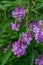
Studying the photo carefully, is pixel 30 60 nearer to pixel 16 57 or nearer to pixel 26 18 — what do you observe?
pixel 16 57

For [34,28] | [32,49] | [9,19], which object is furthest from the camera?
[9,19]

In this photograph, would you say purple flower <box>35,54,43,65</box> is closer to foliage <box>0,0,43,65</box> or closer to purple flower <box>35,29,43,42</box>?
foliage <box>0,0,43,65</box>

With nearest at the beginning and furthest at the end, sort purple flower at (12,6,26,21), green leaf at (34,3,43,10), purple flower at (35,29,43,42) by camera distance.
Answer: purple flower at (35,29,43,42) → purple flower at (12,6,26,21) → green leaf at (34,3,43,10)

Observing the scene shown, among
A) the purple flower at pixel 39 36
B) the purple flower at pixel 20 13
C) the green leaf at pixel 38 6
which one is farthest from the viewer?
the green leaf at pixel 38 6

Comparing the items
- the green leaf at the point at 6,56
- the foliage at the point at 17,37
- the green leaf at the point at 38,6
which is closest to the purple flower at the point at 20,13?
the foliage at the point at 17,37

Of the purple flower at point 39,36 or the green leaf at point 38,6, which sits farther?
the green leaf at point 38,6

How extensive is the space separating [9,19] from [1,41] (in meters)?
0.46

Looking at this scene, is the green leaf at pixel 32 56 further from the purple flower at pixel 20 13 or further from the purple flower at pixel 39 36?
the purple flower at pixel 20 13

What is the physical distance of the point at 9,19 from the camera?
9.89 ft

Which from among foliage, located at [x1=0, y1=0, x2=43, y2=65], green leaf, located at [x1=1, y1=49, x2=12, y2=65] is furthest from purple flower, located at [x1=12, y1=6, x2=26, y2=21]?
green leaf, located at [x1=1, y1=49, x2=12, y2=65]

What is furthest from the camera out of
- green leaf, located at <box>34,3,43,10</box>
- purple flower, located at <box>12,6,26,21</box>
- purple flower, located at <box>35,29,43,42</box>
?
green leaf, located at <box>34,3,43,10</box>

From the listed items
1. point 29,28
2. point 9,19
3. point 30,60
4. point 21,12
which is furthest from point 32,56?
point 9,19

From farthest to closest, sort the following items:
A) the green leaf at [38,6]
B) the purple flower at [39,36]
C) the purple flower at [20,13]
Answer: the green leaf at [38,6]
the purple flower at [20,13]
the purple flower at [39,36]

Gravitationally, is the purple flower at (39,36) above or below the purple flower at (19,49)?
above
